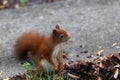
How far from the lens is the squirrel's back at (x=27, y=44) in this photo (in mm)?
3684

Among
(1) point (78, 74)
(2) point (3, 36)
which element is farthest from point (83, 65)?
(2) point (3, 36)

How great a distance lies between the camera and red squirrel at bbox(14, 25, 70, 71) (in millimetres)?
3449

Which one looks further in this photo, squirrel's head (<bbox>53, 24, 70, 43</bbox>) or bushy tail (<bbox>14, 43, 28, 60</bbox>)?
bushy tail (<bbox>14, 43, 28, 60</bbox>)

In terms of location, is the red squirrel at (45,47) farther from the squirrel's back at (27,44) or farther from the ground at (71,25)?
the ground at (71,25)

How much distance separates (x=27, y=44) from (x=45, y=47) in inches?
13.7

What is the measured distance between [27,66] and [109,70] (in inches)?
25.2

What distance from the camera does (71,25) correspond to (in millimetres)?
4801

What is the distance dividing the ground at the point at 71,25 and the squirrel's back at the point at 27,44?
10 cm

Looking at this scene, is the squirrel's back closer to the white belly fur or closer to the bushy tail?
the bushy tail

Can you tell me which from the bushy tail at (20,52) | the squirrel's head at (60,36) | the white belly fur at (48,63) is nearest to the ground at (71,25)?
the bushy tail at (20,52)

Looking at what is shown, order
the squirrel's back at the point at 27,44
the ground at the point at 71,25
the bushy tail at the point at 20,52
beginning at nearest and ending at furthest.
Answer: the squirrel's back at the point at 27,44 < the bushy tail at the point at 20,52 < the ground at the point at 71,25

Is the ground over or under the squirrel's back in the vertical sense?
under

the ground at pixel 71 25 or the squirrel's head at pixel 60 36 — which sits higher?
the squirrel's head at pixel 60 36

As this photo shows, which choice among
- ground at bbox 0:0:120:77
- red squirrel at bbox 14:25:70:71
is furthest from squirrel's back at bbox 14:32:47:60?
ground at bbox 0:0:120:77
